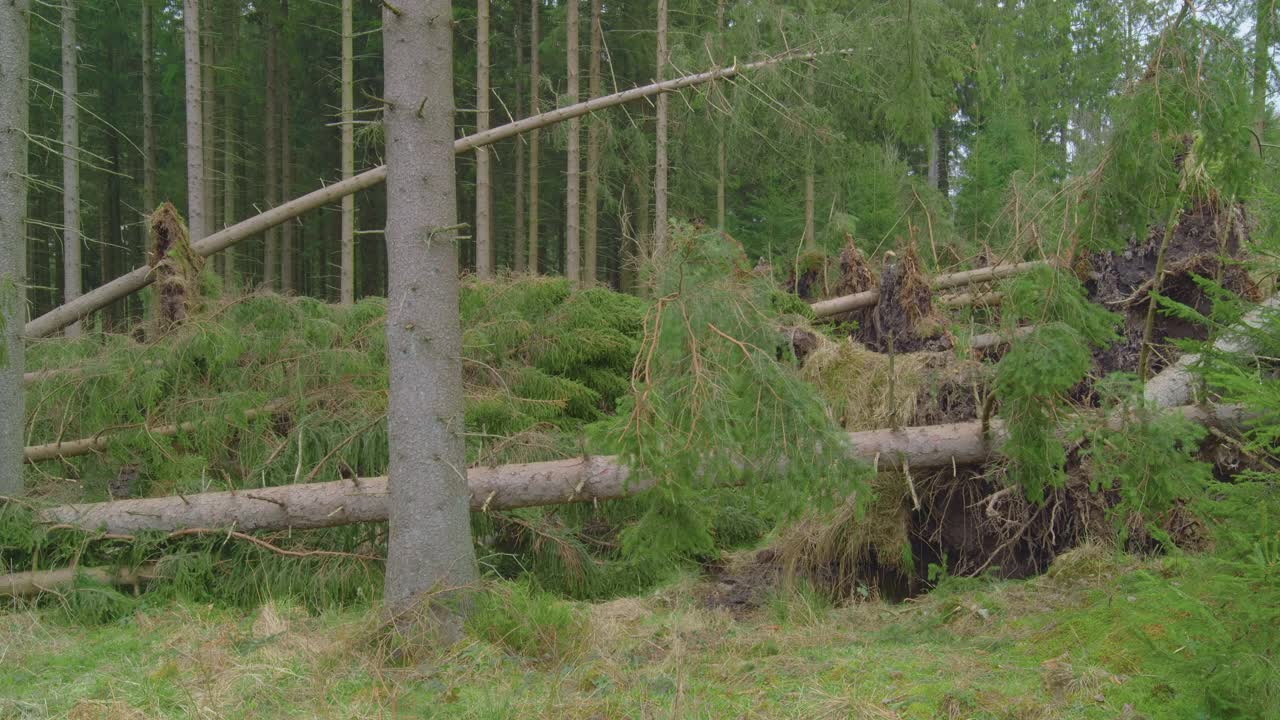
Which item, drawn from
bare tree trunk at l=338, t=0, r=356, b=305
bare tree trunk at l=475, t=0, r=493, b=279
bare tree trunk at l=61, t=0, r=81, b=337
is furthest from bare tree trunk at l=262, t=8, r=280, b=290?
bare tree trunk at l=475, t=0, r=493, b=279

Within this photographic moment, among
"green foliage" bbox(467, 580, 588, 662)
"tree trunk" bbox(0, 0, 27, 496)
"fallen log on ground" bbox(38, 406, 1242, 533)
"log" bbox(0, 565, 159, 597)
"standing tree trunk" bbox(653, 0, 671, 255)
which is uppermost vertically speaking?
→ "standing tree trunk" bbox(653, 0, 671, 255)

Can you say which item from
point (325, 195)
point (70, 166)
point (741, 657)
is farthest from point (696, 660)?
point (70, 166)

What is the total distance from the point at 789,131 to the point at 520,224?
10023 mm

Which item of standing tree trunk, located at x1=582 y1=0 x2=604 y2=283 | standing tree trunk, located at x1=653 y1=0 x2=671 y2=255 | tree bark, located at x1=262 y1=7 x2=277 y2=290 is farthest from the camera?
tree bark, located at x1=262 y1=7 x2=277 y2=290

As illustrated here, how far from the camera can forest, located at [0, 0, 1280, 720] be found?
12.8 ft

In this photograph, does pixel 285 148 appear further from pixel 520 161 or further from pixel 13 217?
pixel 13 217

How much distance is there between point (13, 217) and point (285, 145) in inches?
600

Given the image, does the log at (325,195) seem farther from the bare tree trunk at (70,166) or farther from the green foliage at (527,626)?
the bare tree trunk at (70,166)

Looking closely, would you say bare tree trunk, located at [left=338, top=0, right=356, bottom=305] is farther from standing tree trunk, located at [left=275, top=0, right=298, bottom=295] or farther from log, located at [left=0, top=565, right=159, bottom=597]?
log, located at [left=0, top=565, right=159, bottom=597]

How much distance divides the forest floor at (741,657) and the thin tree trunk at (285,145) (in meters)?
15.3

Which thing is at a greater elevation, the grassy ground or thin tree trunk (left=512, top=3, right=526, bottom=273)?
thin tree trunk (left=512, top=3, right=526, bottom=273)

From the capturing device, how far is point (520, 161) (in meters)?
19.5

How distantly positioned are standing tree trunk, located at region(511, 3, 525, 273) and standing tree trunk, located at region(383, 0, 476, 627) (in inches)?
517

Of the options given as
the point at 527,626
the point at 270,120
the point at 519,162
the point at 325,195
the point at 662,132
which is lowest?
the point at 527,626
